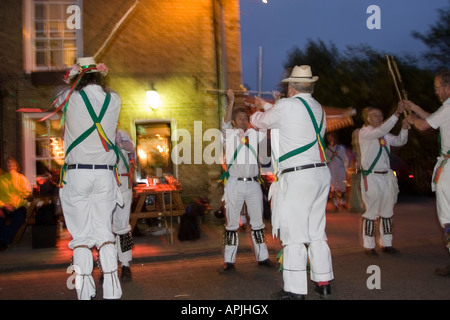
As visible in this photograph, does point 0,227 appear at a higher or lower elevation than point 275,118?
lower

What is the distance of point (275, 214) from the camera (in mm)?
5125

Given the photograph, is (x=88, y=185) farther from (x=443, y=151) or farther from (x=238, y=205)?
(x=443, y=151)

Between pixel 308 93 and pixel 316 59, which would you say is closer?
pixel 308 93

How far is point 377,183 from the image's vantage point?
24.2ft

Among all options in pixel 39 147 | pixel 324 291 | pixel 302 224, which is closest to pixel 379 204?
pixel 324 291

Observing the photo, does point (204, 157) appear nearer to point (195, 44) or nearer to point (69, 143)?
point (195, 44)

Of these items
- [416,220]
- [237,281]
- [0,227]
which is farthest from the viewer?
[416,220]

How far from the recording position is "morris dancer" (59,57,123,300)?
4.69 meters

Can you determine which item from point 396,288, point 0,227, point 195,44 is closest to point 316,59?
point 195,44

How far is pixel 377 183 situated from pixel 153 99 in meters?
5.92

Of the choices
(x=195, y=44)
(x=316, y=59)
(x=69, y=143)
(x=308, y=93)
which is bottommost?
(x=69, y=143)

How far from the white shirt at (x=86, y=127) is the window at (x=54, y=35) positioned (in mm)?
7175

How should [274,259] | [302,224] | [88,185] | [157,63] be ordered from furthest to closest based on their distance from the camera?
[157,63]
[274,259]
[302,224]
[88,185]
